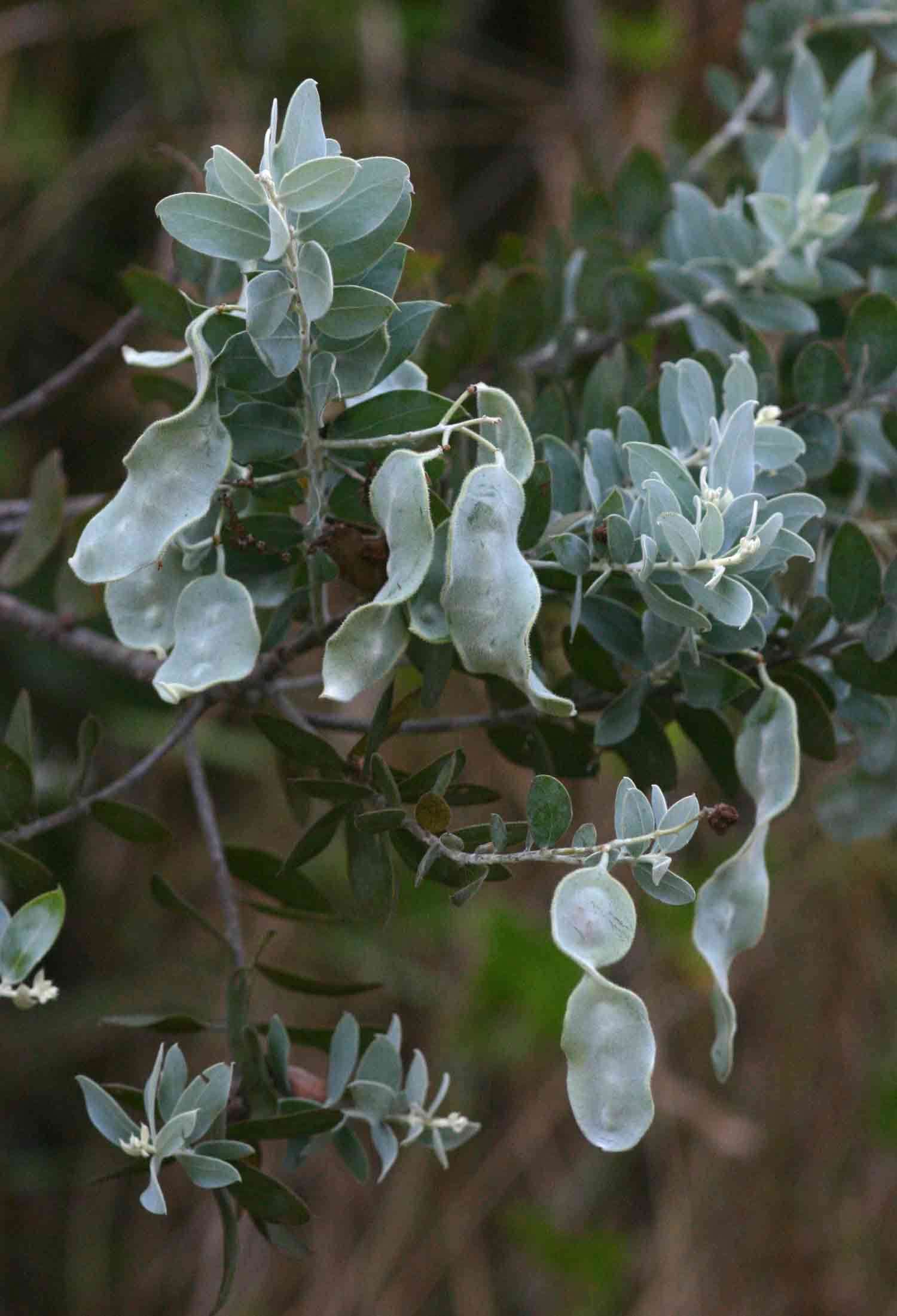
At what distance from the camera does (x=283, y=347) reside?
35 cm

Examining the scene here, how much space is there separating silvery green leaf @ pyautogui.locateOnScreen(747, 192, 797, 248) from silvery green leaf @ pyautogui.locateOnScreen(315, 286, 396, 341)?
10.0 inches

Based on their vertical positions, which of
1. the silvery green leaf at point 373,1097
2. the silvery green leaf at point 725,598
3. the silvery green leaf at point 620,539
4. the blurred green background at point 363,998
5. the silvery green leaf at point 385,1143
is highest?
the silvery green leaf at point 620,539

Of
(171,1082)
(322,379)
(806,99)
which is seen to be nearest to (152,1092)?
(171,1082)

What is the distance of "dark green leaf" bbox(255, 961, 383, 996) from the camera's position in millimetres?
461

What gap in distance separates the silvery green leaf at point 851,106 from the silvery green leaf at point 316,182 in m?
0.40

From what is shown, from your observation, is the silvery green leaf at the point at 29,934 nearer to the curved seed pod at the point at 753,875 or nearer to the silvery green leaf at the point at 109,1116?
the silvery green leaf at the point at 109,1116

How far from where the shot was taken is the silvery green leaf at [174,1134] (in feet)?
1.23

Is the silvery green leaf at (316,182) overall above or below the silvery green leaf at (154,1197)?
above

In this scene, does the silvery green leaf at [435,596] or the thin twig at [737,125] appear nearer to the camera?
the silvery green leaf at [435,596]

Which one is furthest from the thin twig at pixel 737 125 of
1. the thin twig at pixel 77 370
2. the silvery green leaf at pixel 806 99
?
the thin twig at pixel 77 370

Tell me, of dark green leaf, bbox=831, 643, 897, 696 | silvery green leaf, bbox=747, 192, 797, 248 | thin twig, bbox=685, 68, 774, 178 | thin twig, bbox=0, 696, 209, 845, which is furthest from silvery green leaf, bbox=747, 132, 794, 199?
thin twig, bbox=0, 696, 209, 845

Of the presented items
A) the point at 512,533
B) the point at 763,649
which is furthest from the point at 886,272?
the point at 512,533

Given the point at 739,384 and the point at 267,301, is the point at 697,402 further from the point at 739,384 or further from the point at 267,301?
the point at 267,301

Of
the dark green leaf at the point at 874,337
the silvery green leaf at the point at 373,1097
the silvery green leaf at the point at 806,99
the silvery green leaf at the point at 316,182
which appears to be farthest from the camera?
the silvery green leaf at the point at 806,99
